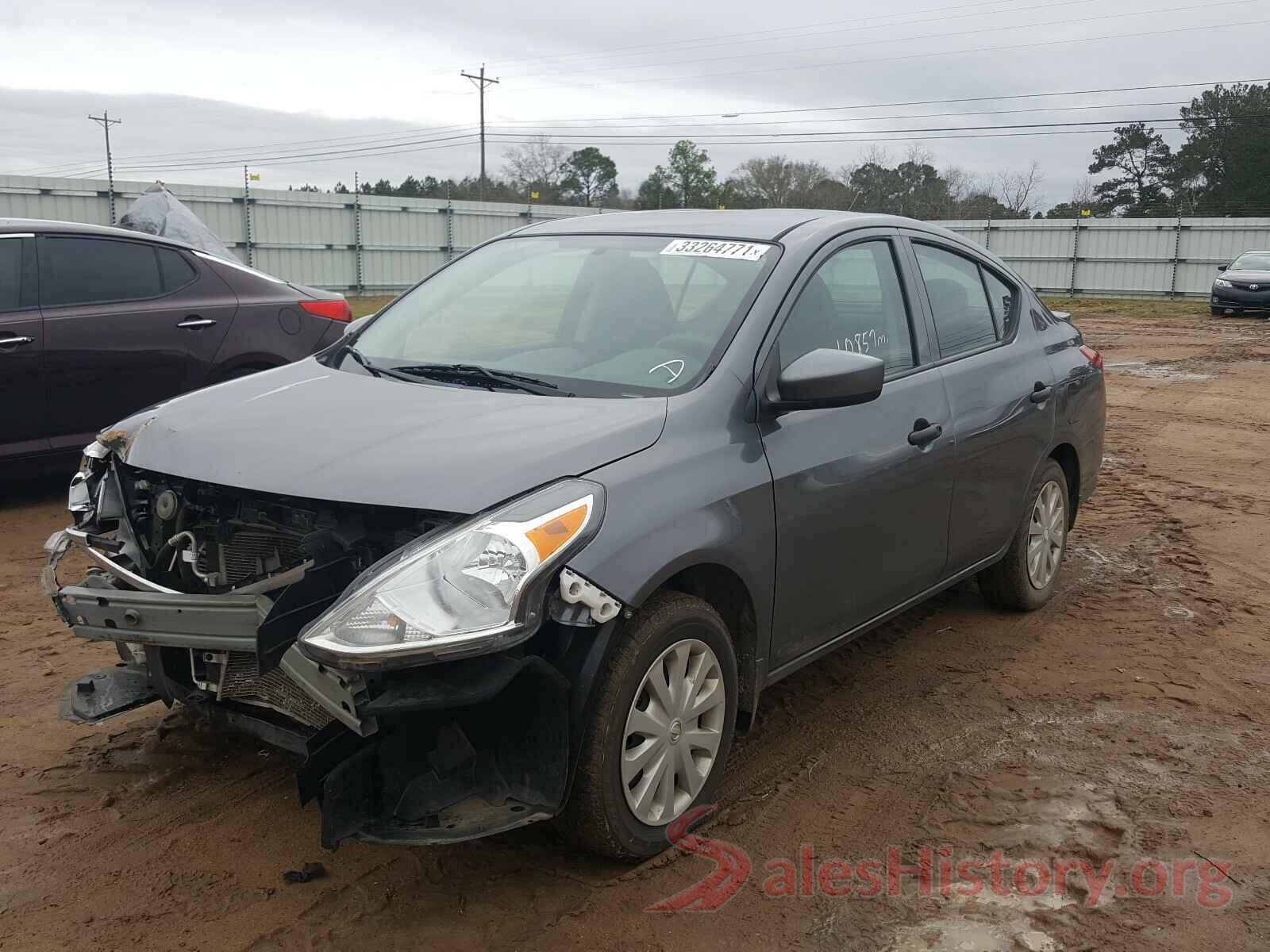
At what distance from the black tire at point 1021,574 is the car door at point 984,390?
0.12m

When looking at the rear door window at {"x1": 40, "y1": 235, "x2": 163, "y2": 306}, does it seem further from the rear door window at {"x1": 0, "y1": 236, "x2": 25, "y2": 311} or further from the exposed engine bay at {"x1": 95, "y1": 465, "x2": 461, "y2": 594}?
the exposed engine bay at {"x1": 95, "y1": 465, "x2": 461, "y2": 594}

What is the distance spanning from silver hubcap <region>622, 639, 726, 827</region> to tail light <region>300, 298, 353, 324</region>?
5110mm

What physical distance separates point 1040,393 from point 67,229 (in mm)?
5464

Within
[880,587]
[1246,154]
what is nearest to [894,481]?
[880,587]

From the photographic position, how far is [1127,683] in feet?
15.0

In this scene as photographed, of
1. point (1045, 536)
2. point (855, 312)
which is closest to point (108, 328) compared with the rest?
point (855, 312)

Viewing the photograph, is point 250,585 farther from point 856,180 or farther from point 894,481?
point 856,180

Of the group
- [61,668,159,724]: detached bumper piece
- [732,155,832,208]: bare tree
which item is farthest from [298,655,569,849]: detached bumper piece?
[732,155,832,208]: bare tree

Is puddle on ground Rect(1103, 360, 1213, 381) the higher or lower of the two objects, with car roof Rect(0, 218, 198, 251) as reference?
lower

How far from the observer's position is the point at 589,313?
3.92 meters

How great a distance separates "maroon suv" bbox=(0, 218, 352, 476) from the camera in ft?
20.9

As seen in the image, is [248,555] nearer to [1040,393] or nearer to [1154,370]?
[1040,393]

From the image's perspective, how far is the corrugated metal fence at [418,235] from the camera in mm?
22548

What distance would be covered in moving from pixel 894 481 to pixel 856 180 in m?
48.0
